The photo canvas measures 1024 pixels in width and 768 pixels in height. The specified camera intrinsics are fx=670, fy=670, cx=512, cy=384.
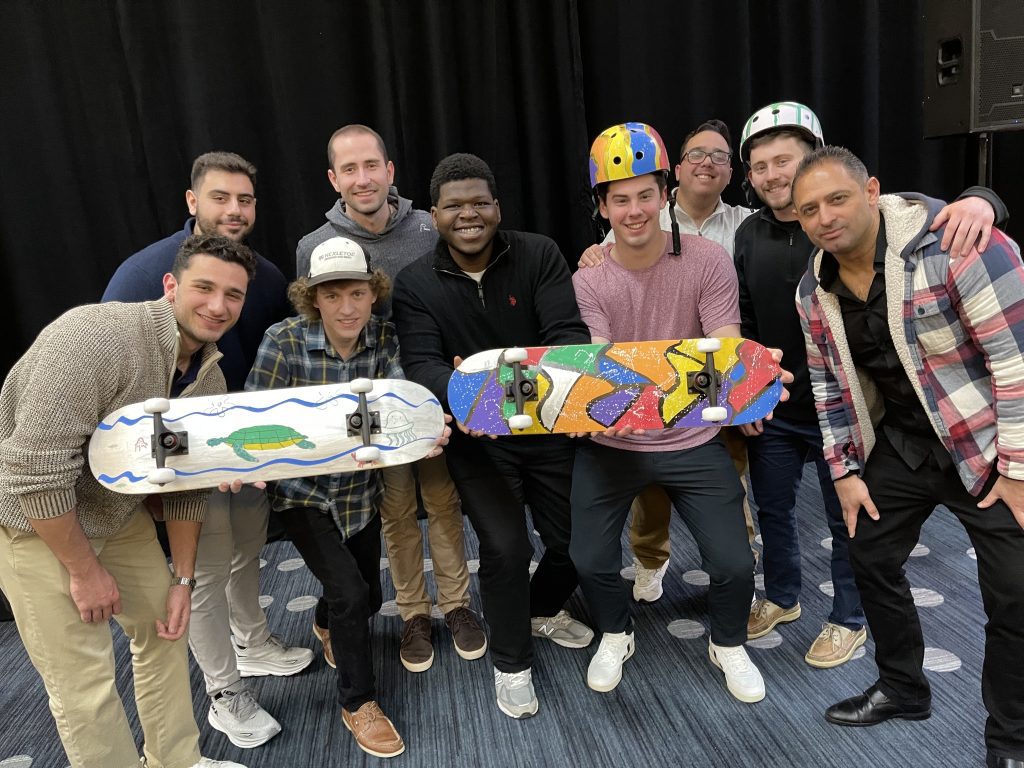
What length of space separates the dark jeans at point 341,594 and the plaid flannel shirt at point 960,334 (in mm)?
1328

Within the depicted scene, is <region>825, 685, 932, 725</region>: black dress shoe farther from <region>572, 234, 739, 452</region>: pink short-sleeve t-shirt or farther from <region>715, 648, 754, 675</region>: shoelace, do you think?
<region>572, 234, 739, 452</region>: pink short-sleeve t-shirt

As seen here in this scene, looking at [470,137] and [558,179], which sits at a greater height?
[470,137]

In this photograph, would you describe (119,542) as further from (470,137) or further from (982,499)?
(470,137)

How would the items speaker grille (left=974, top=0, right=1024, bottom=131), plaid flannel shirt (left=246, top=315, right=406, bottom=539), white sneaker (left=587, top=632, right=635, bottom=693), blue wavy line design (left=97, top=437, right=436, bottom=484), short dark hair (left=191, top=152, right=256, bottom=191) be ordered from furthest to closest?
1. speaker grille (left=974, top=0, right=1024, bottom=131)
2. short dark hair (left=191, top=152, right=256, bottom=191)
3. white sneaker (left=587, top=632, right=635, bottom=693)
4. plaid flannel shirt (left=246, top=315, right=406, bottom=539)
5. blue wavy line design (left=97, top=437, right=436, bottom=484)

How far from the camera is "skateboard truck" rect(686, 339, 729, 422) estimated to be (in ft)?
5.50

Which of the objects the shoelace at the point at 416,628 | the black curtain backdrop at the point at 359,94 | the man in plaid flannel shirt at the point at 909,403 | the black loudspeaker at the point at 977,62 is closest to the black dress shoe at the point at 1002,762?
the man in plaid flannel shirt at the point at 909,403

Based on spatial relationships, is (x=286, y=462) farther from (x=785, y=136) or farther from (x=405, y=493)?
(x=785, y=136)

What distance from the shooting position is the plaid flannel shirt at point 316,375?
68.7 inches

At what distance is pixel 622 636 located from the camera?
194cm

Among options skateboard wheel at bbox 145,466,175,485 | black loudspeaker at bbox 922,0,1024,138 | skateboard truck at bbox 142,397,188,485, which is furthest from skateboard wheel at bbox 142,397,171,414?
black loudspeaker at bbox 922,0,1024,138

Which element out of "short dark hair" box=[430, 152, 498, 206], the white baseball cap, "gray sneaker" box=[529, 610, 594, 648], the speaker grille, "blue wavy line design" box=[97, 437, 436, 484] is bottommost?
→ "gray sneaker" box=[529, 610, 594, 648]

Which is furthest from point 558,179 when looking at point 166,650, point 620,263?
point 166,650

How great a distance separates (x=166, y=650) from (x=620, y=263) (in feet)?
4.95

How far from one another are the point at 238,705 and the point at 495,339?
1208 mm
